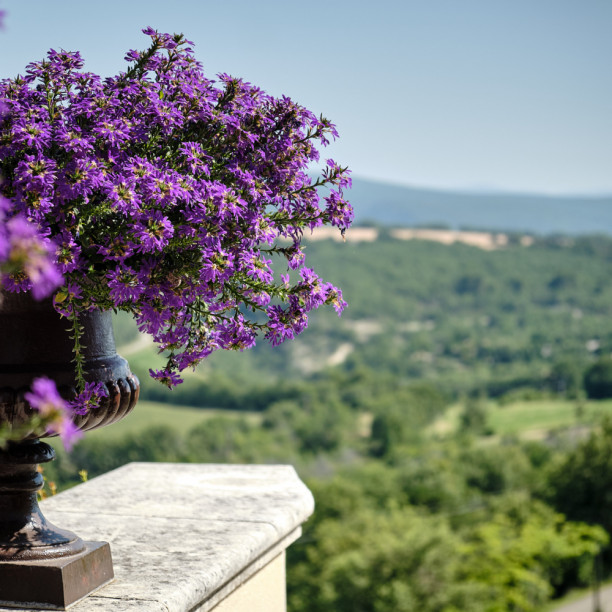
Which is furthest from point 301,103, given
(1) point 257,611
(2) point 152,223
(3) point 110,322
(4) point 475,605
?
(4) point 475,605

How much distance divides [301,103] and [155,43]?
0.31 m

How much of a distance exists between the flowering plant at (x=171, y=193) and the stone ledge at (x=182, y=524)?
0.42 metres

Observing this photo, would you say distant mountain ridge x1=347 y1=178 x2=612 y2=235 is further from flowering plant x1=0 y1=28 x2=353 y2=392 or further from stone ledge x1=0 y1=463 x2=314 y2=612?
flowering plant x1=0 y1=28 x2=353 y2=392

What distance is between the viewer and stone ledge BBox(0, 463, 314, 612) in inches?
62.6

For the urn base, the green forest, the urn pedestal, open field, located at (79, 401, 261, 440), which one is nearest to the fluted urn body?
the urn pedestal

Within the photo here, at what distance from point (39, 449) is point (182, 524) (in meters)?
0.57

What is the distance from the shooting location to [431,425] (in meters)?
71.1

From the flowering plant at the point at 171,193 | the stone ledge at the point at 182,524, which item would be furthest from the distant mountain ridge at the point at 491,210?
the flowering plant at the point at 171,193

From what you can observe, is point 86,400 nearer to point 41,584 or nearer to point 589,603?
point 41,584

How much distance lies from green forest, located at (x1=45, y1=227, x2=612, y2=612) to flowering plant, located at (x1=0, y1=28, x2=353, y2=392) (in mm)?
346

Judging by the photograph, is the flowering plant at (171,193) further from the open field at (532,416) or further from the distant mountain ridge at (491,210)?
the distant mountain ridge at (491,210)

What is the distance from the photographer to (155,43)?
59.9 inches

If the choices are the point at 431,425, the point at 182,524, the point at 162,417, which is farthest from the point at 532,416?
the point at 182,524

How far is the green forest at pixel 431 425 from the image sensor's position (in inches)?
1296
